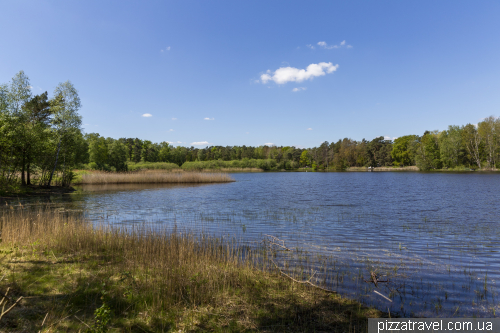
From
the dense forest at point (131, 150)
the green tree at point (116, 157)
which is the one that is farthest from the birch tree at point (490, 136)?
the green tree at point (116, 157)

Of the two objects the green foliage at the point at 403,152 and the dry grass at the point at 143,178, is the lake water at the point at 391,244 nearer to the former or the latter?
the dry grass at the point at 143,178

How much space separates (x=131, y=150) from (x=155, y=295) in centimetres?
10226

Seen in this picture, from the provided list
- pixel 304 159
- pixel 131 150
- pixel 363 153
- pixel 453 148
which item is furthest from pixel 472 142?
pixel 131 150

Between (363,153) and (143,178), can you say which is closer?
(143,178)

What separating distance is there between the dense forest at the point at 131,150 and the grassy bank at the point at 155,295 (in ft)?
58.9

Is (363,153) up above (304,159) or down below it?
above

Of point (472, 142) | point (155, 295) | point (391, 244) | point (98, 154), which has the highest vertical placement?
point (472, 142)

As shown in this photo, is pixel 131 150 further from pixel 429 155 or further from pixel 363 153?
pixel 429 155

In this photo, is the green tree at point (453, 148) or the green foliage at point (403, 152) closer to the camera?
the green tree at point (453, 148)

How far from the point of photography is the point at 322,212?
1560 cm

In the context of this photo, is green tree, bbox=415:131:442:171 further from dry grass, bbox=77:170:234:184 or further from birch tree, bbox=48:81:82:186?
birch tree, bbox=48:81:82:186

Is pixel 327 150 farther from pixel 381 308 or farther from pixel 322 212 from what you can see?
pixel 381 308

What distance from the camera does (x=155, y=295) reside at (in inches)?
173

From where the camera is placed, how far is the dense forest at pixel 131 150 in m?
21.2
